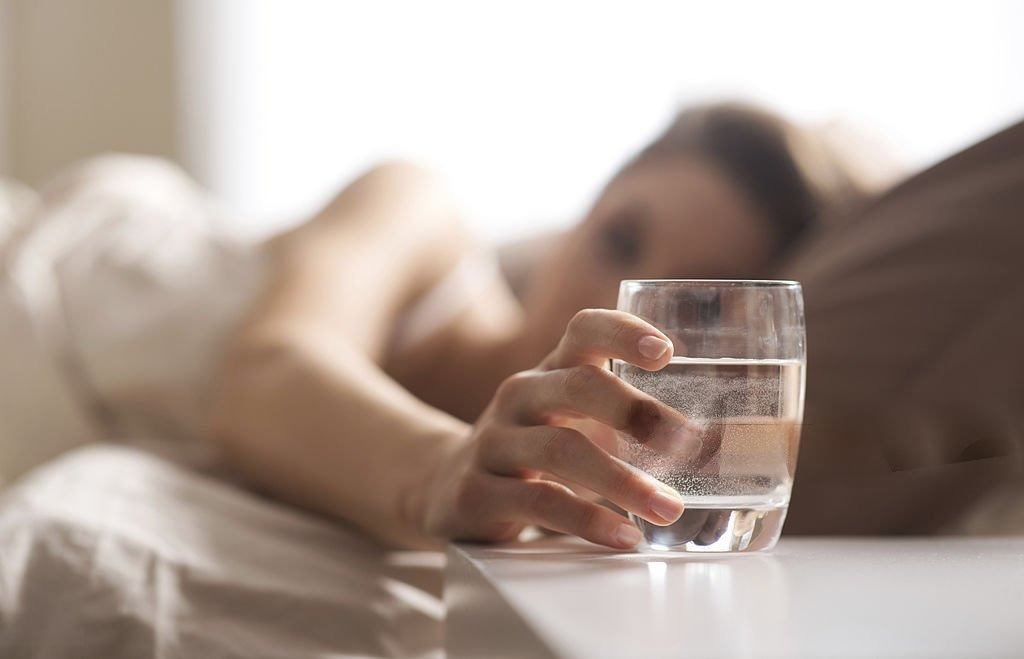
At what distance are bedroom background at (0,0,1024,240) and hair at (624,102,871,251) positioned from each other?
51 cm

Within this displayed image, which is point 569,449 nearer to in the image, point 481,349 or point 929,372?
point 929,372

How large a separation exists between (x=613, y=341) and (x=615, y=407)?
26mm

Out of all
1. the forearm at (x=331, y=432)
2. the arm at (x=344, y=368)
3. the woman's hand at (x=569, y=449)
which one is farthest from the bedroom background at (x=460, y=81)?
the woman's hand at (x=569, y=449)

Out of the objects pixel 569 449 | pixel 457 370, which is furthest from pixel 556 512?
pixel 457 370

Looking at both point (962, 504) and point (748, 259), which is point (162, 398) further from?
point (962, 504)

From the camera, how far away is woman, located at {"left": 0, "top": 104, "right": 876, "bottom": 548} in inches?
18.6

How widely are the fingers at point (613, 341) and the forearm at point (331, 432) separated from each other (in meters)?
0.17

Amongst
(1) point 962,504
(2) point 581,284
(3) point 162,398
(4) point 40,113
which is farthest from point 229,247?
(4) point 40,113

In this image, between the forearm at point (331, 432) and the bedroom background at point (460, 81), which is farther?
the bedroom background at point (460, 81)

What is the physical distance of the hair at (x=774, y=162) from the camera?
0.99 metres

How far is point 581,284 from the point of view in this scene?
101 cm

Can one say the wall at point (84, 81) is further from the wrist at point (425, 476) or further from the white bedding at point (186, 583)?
the wrist at point (425, 476)

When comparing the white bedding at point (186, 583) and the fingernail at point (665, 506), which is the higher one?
the fingernail at point (665, 506)

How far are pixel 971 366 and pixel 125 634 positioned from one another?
1.56 ft
